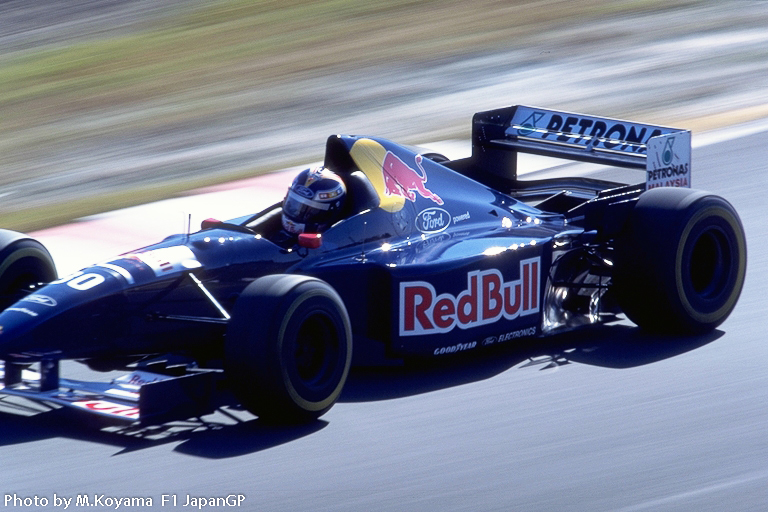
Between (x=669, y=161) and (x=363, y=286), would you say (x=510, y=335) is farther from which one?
(x=669, y=161)

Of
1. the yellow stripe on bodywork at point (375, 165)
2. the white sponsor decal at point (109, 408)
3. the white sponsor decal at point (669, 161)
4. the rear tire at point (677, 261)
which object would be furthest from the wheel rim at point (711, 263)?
the white sponsor decal at point (109, 408)

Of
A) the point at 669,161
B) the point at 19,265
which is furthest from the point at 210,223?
the point at 669,161

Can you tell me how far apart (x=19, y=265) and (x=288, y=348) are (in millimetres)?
2027

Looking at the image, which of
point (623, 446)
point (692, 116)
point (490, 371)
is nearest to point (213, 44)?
point (692, 116)

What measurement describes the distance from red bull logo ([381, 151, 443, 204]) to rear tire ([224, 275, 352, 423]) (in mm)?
1270

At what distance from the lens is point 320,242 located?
6113 mm

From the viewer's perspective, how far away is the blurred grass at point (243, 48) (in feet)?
51.5

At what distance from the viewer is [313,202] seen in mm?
6230

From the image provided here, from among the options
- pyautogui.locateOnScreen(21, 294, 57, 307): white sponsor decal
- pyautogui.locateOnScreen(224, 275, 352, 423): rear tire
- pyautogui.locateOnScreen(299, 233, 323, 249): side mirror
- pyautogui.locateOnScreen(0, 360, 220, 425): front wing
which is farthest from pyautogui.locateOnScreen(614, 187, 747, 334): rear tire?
pyautogui.locateOnScreen(21, 294, 57, 307): white sponsor decal

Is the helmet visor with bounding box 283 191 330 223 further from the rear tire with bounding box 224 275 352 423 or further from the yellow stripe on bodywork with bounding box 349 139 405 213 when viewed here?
the rear tire with bounding box 224 275 352 423

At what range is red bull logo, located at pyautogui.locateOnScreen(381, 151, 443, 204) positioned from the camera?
661 centimetres

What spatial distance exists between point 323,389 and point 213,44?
1343cm

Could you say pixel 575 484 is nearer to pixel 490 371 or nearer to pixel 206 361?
pixel 490 371

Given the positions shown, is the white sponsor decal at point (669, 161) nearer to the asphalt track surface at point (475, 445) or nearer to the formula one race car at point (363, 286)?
the formula one race car at point (363, 286)
